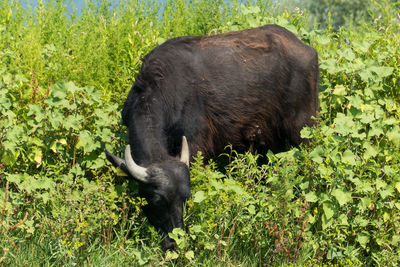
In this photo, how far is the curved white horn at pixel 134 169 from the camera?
588cm

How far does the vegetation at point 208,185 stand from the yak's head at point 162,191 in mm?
112

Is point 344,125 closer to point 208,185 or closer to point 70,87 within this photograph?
point 208,185

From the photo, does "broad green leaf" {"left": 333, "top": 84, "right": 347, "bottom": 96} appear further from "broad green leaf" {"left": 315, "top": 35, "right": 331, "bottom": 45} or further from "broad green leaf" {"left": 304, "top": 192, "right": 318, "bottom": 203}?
"broad green leaf" {"left": 304, "top": 192, "right": 318, "bottom": 203}

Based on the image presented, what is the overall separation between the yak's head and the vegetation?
112mm

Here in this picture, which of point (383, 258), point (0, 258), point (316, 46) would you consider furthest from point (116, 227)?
point (316, 46)

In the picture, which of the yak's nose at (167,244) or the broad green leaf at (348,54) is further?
the broad green leaf at (348,54)

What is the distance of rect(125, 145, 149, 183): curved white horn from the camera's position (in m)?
5.88

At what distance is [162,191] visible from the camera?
5.91 metres

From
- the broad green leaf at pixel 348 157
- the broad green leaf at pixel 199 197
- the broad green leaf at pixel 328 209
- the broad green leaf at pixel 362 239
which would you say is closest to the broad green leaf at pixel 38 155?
the broad green leaf at pixel 199 197

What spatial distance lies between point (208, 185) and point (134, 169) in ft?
2.48

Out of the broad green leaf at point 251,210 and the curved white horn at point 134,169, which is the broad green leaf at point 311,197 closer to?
the broad green leaf at point 251,210

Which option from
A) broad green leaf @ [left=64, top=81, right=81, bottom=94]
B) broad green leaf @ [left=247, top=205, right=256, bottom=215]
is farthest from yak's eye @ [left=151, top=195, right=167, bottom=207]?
broad green leaf @ [left=64, top=81, right=81, bottom=94]

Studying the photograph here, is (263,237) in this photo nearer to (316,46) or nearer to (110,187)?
(110,187)

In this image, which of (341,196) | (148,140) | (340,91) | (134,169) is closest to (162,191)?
(134,169)
